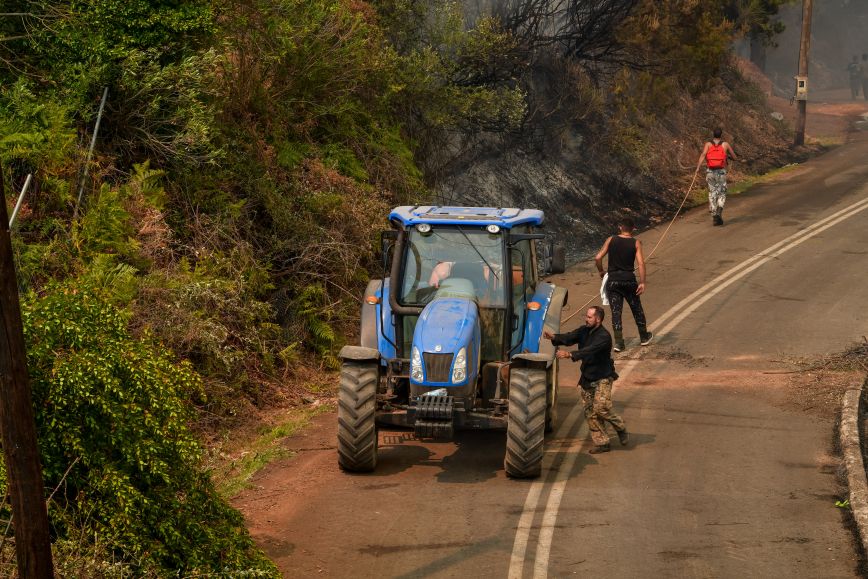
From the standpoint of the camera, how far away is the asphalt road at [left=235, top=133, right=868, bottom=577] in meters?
10.1

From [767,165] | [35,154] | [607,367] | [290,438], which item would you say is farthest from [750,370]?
[767,165]

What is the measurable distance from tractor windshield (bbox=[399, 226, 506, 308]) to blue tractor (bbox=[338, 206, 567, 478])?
11 millimetres

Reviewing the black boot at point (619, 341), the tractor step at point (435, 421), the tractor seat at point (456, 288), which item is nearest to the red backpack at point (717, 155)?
the black boot at point (619, 341)

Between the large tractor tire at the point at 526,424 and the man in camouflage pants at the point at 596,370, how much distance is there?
1.22 metres

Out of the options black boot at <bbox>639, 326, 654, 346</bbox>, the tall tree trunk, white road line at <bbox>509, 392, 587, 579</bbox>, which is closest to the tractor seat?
white road line at <bbox>509, 392, 587, 579</bbox>

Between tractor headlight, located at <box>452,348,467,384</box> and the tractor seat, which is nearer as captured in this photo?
tractor headlight, located at <box>452,348,467,384</box>

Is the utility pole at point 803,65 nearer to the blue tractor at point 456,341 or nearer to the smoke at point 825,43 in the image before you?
the smoke at point 825,43

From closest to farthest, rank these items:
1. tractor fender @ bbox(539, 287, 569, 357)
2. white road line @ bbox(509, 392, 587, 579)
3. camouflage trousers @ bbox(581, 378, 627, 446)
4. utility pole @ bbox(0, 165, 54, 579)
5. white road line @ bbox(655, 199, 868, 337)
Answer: utility pole @ bbox(0, 165, 54, 579) → white road line @ bbox(509, 392, 587, 579) → camouflage trousers @ bbox(581, 378, 627, 446) → tractor fender @ bbox(539, 287, 569, 357) → white road line @ bbox(655, 199, 868, 337)

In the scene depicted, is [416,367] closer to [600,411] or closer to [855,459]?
[600,411]

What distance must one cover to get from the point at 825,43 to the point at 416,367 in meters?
54.9

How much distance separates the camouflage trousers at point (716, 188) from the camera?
2488cm

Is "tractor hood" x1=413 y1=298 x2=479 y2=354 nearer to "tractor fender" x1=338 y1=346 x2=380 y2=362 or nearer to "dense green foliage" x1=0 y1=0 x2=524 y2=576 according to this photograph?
"tractor fender" x1=338 y1=346 x2=380 y2=362

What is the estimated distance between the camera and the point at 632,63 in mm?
29922

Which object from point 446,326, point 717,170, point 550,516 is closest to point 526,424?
point 550,516
